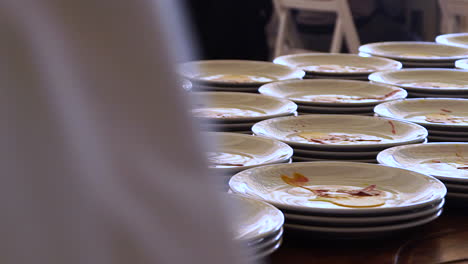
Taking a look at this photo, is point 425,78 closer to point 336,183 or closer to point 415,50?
point 415,50

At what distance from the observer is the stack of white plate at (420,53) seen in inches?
73.1

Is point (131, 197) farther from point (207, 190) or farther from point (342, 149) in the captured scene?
point (342, 149)

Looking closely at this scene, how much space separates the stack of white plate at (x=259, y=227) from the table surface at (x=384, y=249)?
1.7 inches

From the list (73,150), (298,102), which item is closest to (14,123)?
(73,150)

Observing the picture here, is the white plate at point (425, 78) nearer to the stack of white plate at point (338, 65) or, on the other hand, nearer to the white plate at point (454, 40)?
the stack of white plate at point (338, 65)

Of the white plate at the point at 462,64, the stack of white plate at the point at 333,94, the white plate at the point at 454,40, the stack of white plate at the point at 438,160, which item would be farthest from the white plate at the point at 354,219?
the white plate at the point at 454,40

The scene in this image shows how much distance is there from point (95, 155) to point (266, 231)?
51 cm

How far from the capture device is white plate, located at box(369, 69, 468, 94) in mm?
1584

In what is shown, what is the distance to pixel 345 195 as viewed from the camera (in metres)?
0.89

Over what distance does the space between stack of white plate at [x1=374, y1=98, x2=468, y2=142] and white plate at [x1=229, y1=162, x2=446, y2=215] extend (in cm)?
29

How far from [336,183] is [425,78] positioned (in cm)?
81

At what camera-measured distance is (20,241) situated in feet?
0.57

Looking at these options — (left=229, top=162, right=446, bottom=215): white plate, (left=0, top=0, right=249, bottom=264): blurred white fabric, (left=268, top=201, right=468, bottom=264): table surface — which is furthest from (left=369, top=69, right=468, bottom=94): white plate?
(left=0, top=0, right=249, bottom=264): blurred white fabric

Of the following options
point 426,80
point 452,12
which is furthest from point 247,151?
point 452,12
